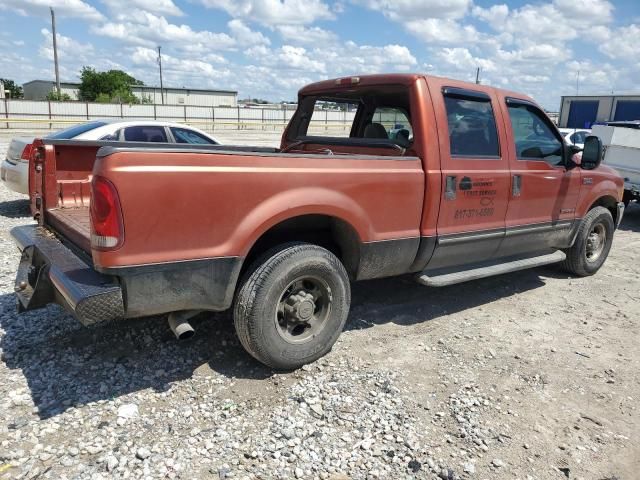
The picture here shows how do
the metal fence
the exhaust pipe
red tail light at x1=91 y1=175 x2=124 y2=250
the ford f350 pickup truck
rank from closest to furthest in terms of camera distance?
red tail light at x1=91 y1=175 x2=124 y2=250 → the ford f350 pickup truck → the exhaust pipe → the metal fence

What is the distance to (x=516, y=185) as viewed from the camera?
462 cm

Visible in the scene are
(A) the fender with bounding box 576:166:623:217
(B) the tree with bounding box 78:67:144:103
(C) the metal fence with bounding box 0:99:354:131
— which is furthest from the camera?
(B) the tree with bounding box 78:67:144:103

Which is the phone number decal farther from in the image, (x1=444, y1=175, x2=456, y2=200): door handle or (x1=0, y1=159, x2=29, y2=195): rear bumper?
(x1=0, y1=159, x2=29, y2=195): rear bumper

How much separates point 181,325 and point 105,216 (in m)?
0.82

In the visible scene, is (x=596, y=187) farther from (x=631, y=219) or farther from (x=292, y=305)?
(x=631, y=219)

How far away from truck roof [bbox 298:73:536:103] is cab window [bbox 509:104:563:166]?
0.14 m

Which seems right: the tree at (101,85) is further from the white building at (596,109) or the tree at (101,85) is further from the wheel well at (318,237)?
the wheel well at (318,237)

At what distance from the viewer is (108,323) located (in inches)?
162

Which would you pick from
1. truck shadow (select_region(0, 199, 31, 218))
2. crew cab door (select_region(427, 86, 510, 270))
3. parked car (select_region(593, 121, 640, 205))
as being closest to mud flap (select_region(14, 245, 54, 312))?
crew cab door (select_region(427, 86, 510, 270))

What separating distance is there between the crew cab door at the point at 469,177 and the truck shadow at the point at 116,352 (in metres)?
0.75

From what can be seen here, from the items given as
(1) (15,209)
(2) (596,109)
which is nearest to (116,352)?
(1) (15,209)

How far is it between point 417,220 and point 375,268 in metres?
0.50

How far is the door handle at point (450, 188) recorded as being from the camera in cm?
406

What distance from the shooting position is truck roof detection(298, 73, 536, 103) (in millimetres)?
4109
